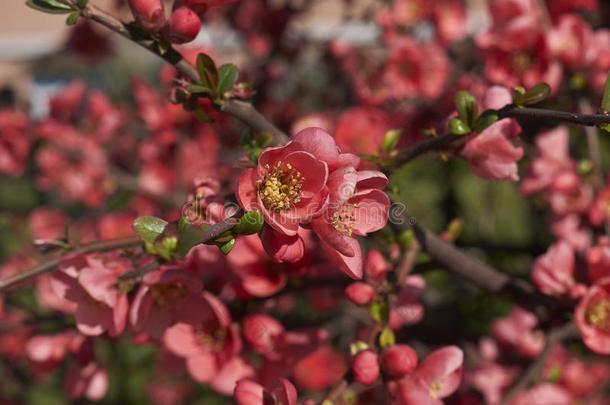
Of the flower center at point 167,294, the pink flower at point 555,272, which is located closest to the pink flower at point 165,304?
the flower center at point 167,294

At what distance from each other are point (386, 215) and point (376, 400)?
518 millimetres

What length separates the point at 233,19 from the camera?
2.44 meters

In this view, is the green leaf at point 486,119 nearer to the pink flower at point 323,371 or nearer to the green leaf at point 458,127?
the green leaf at point 458,127

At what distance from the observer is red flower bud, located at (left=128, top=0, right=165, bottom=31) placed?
75cm

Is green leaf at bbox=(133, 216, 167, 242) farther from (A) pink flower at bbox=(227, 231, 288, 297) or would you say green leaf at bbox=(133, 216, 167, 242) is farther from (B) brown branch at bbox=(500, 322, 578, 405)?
(B) brown branch at bbox=(500, 322, 578, 405)

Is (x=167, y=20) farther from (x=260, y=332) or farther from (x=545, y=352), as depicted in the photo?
(x=545, y=352)

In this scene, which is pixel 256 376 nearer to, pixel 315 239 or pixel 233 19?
pixel 315 239

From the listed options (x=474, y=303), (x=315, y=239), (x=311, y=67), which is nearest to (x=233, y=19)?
(x=311, y=67)

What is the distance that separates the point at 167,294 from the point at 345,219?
333 mm

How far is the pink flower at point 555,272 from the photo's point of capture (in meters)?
1.00

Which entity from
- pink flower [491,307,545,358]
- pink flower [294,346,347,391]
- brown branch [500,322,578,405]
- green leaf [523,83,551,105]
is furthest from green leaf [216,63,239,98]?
pink flower [294,346,347,391]

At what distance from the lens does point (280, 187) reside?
28.1 inches

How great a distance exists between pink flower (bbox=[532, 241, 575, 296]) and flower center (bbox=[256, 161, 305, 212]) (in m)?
0.49

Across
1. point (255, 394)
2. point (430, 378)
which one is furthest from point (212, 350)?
point (430, 378)
